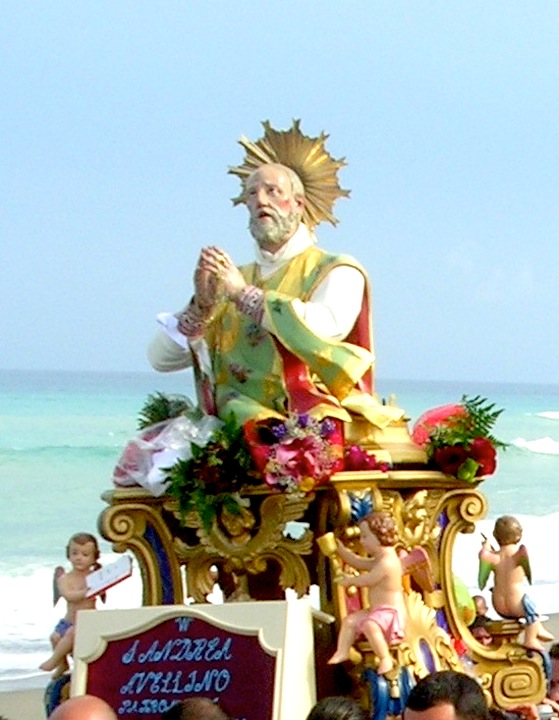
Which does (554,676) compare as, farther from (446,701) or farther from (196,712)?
(196,712)

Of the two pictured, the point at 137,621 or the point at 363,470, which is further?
the point at 363,470

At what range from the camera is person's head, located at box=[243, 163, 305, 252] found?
328 inches

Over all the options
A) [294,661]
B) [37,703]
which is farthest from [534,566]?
[294,661]

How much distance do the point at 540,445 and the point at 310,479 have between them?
40.2m

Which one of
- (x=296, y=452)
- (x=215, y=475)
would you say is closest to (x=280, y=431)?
(x=296, y=452)

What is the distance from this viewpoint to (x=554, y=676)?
8.91 meters

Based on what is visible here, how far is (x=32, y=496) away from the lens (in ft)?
101

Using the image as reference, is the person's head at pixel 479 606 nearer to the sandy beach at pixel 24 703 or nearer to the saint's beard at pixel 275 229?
the saint's beard at pixel 275 229

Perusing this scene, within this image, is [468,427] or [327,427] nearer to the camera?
[327,427]

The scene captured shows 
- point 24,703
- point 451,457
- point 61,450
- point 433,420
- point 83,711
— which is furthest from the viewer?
point 61,450

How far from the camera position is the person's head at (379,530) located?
7664 mm

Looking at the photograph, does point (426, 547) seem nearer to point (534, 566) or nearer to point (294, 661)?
point (294, 661)

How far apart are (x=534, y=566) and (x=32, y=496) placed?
434 inches

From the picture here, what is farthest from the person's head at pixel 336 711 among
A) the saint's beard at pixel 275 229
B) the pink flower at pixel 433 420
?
the saint's beard at pixel 275 229
